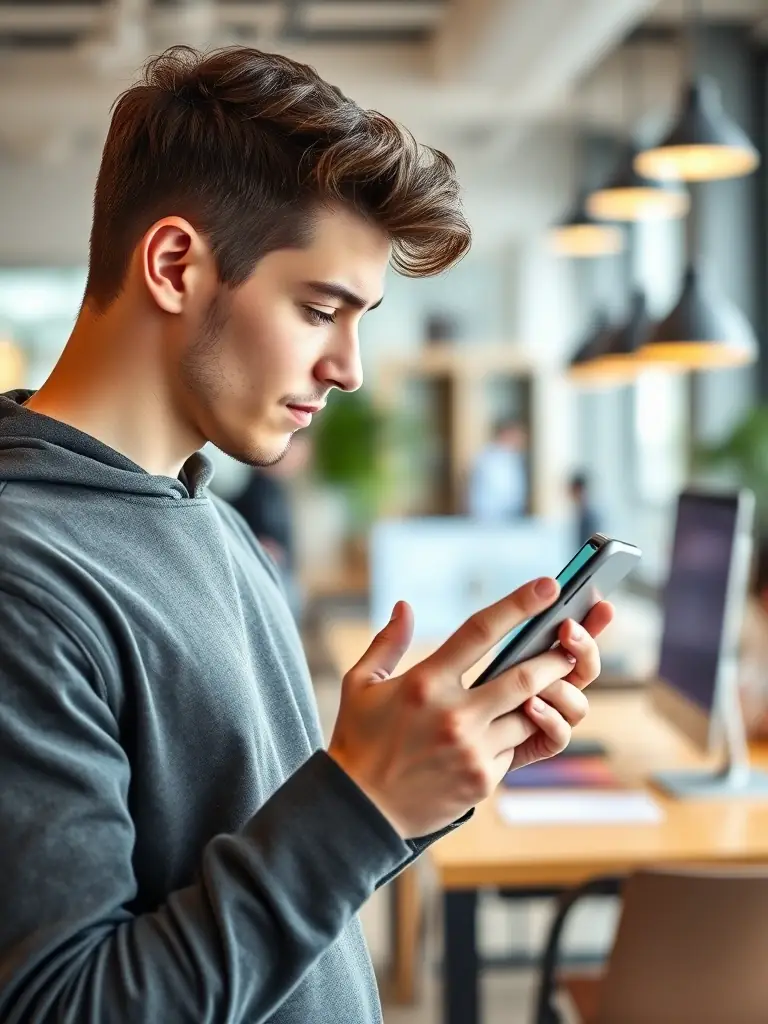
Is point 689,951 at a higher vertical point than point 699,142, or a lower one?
lower

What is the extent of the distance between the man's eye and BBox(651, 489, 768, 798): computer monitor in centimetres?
145

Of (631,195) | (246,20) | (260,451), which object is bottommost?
(260,451)

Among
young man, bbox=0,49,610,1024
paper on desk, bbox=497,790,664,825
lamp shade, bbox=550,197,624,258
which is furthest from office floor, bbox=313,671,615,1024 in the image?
lamp shade, bbox=550,197,624,258

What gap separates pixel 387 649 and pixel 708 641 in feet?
5.11

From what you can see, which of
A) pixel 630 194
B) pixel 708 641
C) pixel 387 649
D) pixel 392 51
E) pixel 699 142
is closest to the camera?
pixel 387 649

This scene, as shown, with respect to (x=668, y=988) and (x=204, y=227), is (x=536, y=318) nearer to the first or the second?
(x=668, y=988)

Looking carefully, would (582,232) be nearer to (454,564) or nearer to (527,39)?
(527,39)

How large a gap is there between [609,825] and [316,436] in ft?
23.5

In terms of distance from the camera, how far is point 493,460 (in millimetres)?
8930

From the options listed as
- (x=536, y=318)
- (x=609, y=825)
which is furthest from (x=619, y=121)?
(x=609, y=825)

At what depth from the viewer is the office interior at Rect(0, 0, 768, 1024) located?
2.00 meters

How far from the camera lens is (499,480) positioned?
29.5 ft

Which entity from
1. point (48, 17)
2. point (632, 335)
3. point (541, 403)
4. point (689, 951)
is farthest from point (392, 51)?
point (689, 951)

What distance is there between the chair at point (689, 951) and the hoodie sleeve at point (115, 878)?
1022 mm
